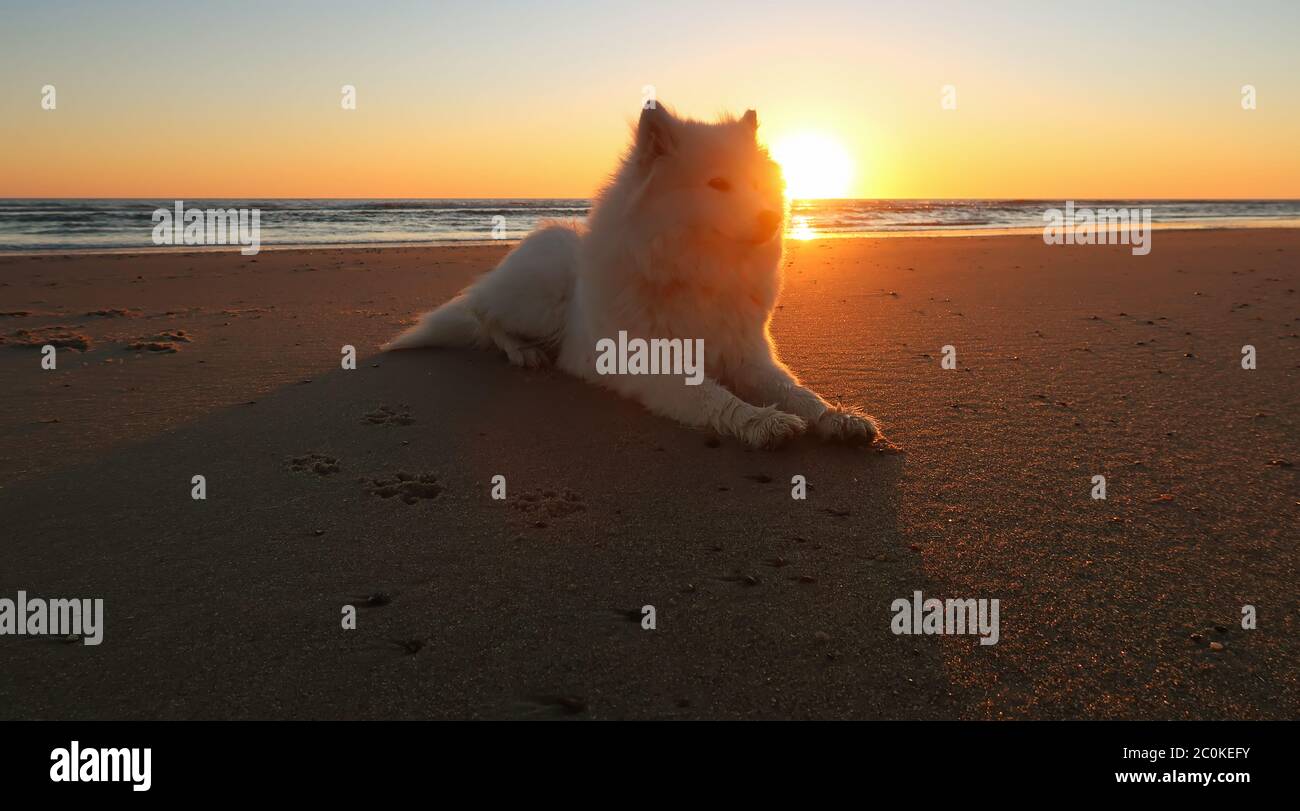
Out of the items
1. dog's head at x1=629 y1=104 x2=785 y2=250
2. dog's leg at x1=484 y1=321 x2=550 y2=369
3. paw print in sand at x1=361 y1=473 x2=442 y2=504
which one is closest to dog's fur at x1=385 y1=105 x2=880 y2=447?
dog's head at x1=629 y1=104 x2=785 y2=250

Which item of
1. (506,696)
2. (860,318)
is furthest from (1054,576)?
(860,318)

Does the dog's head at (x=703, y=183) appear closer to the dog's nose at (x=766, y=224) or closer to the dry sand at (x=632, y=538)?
the dog's nose at (x=766, y=224)

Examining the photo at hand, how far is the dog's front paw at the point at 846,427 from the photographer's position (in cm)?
317

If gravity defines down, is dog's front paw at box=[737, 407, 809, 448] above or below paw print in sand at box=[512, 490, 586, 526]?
above

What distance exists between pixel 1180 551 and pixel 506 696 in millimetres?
1935

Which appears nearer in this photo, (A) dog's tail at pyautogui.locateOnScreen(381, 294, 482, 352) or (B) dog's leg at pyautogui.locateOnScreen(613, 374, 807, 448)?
(B) dog's leg at pyautogui.locateOnScreen(613, 374, 807, 448)

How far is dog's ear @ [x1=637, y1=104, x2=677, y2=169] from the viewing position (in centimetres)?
359

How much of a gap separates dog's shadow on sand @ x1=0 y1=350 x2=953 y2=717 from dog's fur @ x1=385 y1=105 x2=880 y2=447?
0.25 m

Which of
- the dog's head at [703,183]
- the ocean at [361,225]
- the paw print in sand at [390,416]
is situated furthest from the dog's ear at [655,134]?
the ocean at [361,225]

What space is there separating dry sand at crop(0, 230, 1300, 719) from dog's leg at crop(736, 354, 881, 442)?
10cm

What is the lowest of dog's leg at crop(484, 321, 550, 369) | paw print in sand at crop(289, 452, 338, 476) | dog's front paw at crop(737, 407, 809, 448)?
paw print in sand at crop(289, 452, 338, 476)

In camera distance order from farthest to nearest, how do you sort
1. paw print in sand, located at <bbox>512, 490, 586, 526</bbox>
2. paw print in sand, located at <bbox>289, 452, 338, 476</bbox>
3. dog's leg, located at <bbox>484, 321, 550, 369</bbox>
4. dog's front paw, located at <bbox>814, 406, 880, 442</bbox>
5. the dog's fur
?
dog's leg, located at <bbox>484, 321, 550, 369</bbox>
the dog's fur
dog's front paw, located at <bbox>814, 406, 880, 442</bbox>
paw print in sand, located at <bbox>289, 452, 338, 476</bbox>
paw print in sand, located at <bbox>512, 490, 586, 526</bbox>

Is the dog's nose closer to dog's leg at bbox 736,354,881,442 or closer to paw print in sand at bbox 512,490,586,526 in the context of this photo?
dog's leg at bbox 736,354,881,442

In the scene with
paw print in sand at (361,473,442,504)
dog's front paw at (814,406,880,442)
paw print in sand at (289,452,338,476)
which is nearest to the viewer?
paw print in sand at (361,473,442,504)
